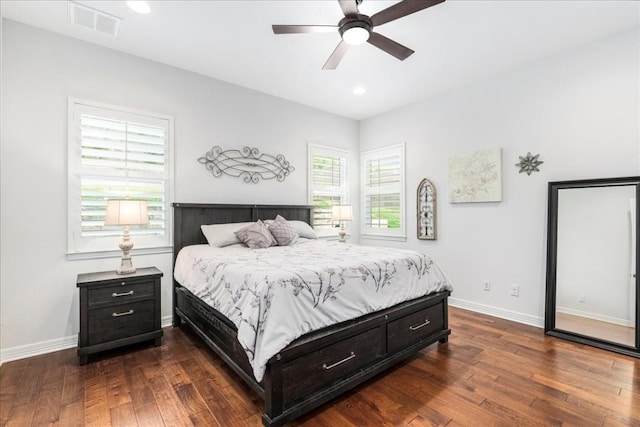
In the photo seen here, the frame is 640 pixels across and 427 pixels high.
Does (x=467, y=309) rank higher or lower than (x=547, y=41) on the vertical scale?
lower

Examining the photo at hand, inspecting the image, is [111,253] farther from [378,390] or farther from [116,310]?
[378,390]

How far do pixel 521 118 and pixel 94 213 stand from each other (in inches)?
185

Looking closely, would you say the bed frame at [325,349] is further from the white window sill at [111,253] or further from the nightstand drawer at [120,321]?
the white window sill at [111,253]

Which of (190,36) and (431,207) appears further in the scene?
(431,207)

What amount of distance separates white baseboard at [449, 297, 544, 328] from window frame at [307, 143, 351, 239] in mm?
2056

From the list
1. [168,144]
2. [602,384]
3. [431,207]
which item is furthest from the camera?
[431,207]

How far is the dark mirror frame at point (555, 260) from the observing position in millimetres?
2734

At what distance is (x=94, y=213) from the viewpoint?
300cm

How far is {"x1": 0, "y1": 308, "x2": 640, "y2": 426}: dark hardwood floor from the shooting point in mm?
1855

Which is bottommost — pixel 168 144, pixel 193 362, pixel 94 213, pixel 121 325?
pixel 193 362

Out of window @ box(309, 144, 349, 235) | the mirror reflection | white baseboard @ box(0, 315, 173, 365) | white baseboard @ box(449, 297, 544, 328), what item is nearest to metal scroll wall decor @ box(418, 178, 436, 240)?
white baseboard @ box(449, 297, 544, 328)

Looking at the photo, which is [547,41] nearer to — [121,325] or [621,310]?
[621,310]

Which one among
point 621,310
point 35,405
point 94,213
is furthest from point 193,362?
point 621,310

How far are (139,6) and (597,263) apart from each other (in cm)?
472
